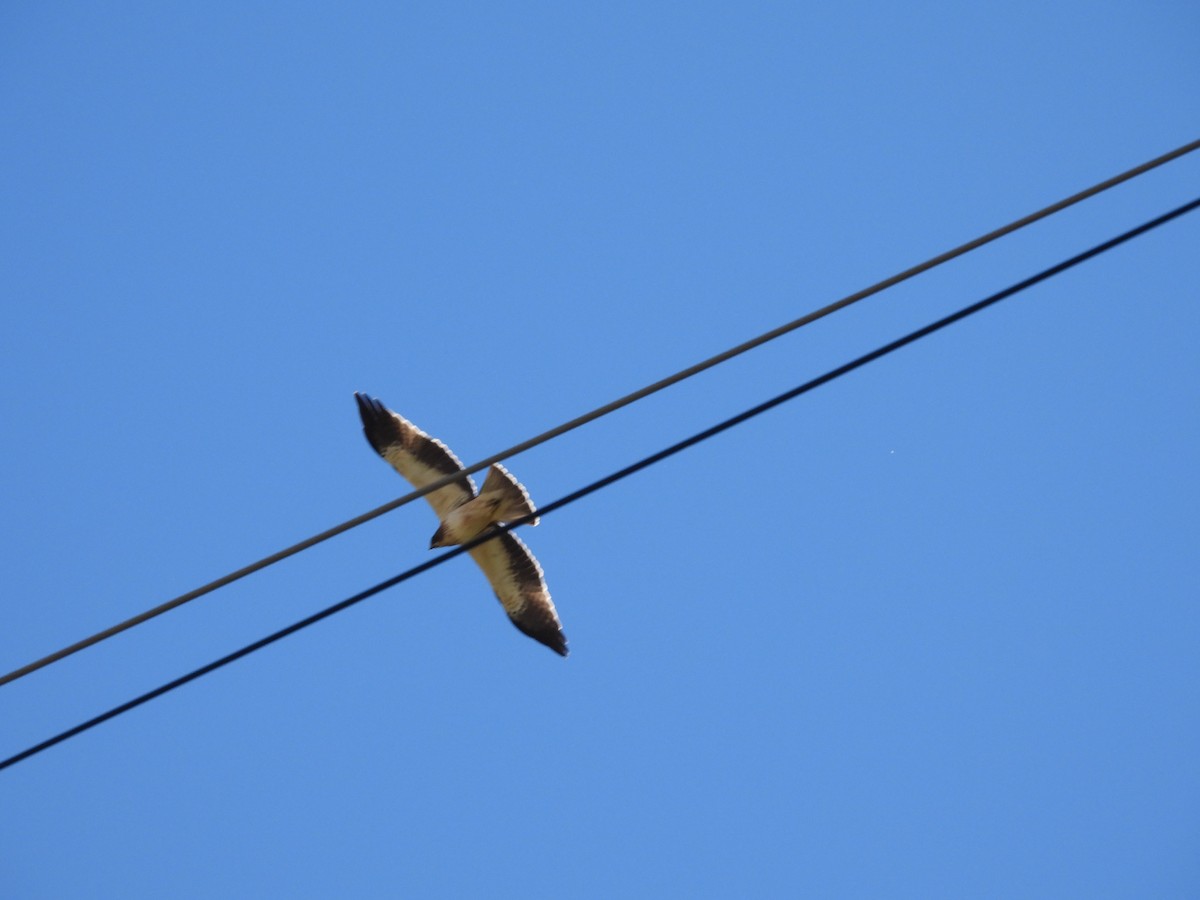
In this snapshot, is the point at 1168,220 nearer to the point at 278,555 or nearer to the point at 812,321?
the point at 812,321

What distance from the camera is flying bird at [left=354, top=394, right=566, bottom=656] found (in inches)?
423

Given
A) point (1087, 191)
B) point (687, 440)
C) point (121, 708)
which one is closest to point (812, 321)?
point (687, 440)

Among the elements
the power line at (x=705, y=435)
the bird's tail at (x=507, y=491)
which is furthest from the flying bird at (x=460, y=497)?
the power line at (x=705, y=435)

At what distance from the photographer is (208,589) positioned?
16.5ft

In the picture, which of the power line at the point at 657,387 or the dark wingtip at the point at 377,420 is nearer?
the power line at the point at 657,387

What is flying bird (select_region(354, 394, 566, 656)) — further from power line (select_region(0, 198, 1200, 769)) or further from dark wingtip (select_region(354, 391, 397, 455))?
power line (select_region(0, 198, 1200, 769))

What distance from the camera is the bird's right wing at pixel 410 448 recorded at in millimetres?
10789

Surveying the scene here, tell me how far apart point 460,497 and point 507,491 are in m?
0.44

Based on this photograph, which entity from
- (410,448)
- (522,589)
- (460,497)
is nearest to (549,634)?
(522,589)

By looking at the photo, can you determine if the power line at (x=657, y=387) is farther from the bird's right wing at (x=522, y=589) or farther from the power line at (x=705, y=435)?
the bird's right wing at (x=522, y=589)

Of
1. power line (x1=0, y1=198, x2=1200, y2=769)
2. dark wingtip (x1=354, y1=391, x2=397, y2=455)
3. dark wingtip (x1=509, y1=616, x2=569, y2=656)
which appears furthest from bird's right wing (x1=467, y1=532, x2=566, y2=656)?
power line (x1=0, y1=198, x2=1200, y2=769)

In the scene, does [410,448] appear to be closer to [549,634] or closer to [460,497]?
[460,497]

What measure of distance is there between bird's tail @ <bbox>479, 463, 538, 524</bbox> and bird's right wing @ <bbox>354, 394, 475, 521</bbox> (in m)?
0.22

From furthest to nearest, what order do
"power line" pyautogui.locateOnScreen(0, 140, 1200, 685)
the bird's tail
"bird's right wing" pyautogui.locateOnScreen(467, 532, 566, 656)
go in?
"bird's right wing" pyautogui.locateOnScreen(467, 532, 566, 656), the bird's tail, "power line" pyautogui.locateOnScreen(0, 140, 1200, 685)
